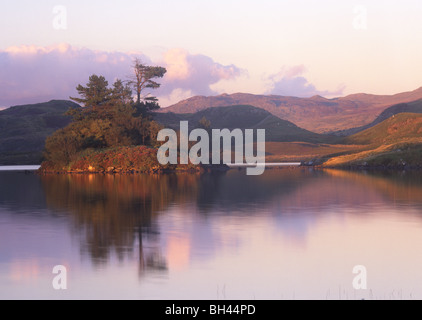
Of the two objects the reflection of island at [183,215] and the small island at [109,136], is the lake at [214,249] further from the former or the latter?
the small island at [109,136]

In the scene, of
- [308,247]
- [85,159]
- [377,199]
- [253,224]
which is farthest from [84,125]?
[308,247]

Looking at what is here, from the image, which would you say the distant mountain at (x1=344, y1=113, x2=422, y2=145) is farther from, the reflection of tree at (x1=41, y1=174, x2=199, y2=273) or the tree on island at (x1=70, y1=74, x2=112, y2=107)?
the reflection of tree at (x1=41, y1=174, x2=199, y2=273)

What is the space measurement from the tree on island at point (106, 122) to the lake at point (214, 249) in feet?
168

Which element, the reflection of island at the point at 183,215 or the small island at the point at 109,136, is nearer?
the reflection of island at the point at 183,215

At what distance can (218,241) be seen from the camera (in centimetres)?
1784

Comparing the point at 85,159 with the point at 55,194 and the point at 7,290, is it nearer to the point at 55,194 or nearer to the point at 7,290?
the point at 55,194

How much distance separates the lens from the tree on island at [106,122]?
80.8 m

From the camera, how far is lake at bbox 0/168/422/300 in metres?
12.0

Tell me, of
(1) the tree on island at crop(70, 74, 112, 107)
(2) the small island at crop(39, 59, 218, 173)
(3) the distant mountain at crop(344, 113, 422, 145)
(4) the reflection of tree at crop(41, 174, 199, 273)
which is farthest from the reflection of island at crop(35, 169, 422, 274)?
(3) the distant mountain at crop(344, 113, 422, 145)

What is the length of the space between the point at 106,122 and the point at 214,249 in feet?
228

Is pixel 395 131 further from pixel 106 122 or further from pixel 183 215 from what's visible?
pixel 183 215

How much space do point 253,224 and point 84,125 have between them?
2617 inches

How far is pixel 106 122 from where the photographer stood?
8350 centimetres

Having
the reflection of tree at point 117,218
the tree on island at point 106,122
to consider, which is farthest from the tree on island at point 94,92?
the reflection of tree at point 117,218
